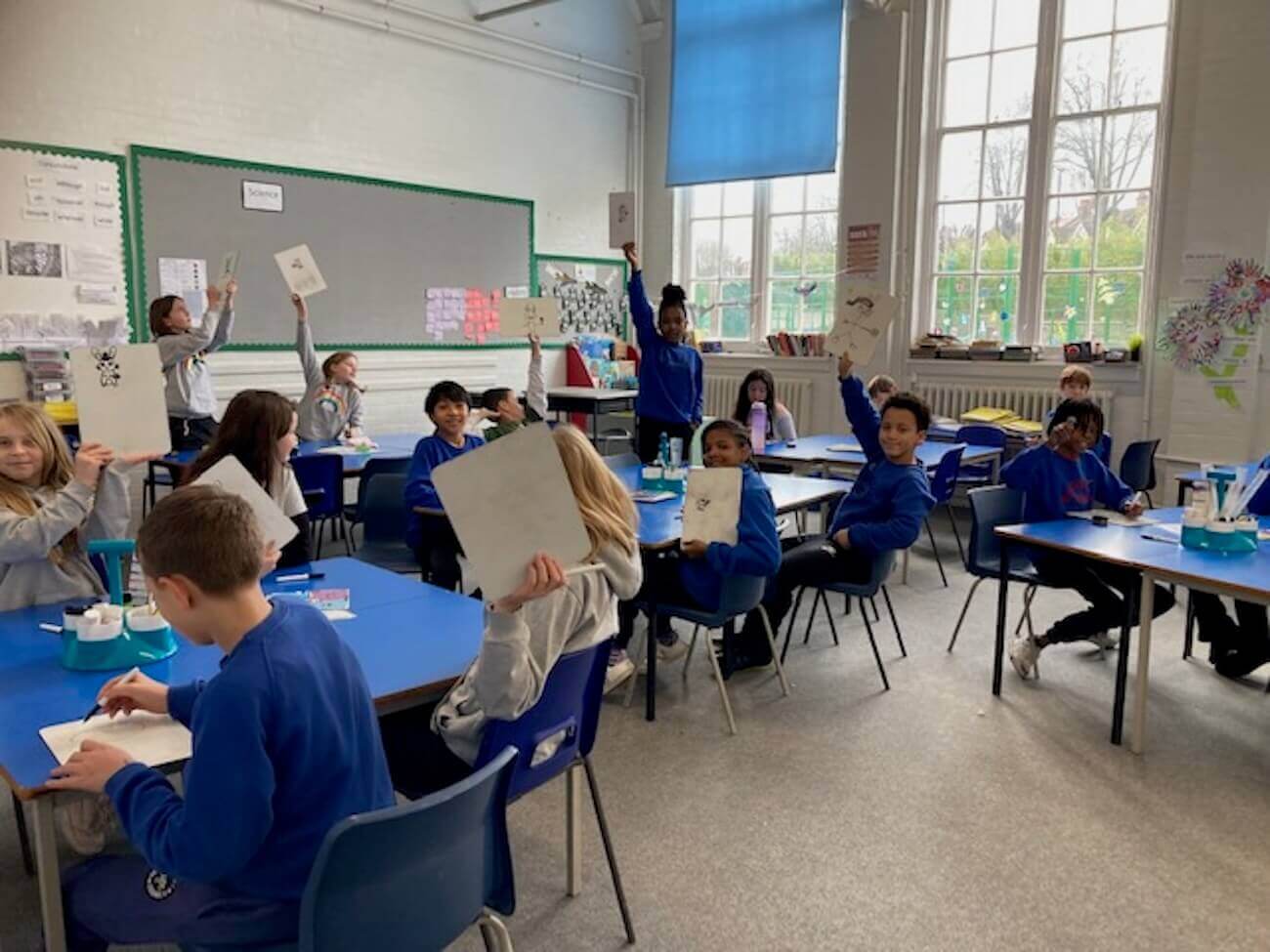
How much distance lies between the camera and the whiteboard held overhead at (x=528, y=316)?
5.20 meters

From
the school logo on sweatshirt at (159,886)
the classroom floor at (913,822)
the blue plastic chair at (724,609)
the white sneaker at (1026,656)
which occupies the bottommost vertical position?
the classroom floor at (913,822)

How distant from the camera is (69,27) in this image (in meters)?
5.61

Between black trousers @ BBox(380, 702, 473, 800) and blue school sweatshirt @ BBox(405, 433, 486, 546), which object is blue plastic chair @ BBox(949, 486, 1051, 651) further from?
black trousers @ BBox(380, 702, 473, 800)

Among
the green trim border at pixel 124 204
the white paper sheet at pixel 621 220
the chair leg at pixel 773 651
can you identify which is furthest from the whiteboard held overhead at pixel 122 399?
the green trim border at pixel 124 204

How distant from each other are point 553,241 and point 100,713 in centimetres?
725

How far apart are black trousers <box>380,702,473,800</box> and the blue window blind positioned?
6.73 metres

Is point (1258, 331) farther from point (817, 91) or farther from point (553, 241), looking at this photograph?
point (553, 241)

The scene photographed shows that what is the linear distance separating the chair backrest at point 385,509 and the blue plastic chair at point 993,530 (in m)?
2.27

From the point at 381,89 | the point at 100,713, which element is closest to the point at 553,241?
the point at 381,89

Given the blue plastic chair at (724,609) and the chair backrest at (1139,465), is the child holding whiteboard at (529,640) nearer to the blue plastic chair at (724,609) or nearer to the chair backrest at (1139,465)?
the blue plastic chair at (724,609)

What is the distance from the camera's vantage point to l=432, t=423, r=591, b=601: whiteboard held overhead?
147 centimetres

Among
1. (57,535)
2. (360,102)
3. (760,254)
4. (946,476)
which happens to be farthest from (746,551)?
(760,254)

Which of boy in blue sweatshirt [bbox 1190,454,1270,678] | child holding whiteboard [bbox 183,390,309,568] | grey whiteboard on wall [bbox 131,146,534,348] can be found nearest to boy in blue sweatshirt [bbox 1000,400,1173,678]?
boy in blue sweatshirt [bbox 1190,454,1270,678]

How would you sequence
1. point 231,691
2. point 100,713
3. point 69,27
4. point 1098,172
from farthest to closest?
1. point 1098,172
2. point 69,27
3. point 100,713
4. point 231,691
